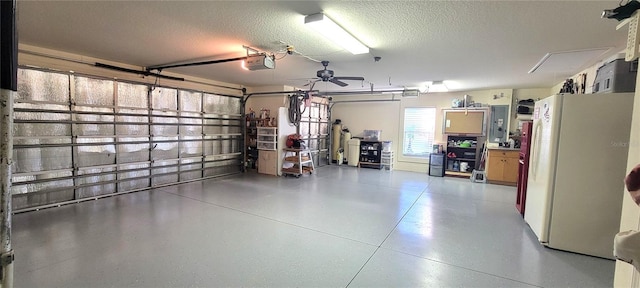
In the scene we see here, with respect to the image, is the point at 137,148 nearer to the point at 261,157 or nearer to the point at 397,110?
the point at 261,157

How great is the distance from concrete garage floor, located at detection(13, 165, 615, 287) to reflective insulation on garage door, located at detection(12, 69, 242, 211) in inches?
19.6

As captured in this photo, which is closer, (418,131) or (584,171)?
(584,171)

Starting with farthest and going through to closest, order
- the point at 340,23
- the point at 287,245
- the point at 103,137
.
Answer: the point at 103,137 < the point at 287,245 < the point at 340,23

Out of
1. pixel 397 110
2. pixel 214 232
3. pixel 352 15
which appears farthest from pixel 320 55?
pixel 397 110

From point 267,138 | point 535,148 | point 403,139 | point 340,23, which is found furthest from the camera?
point 403,139

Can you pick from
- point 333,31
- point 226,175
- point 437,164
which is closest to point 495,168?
point 437,164

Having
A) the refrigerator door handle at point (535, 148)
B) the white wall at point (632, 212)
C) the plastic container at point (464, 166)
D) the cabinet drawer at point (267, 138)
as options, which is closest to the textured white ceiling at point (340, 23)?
Answer: the refrigerator door handle at point (535, 148)

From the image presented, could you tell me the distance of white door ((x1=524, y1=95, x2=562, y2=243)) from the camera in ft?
10.2

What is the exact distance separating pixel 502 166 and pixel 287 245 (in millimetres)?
6307

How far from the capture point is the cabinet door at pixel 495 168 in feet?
22.4

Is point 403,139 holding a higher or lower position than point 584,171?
higher

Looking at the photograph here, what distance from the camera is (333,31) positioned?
2920 millimetres

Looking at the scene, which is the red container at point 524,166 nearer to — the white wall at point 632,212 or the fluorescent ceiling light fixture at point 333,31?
the white wall at point 632,212

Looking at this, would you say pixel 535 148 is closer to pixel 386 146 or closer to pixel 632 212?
pixel 632 212
